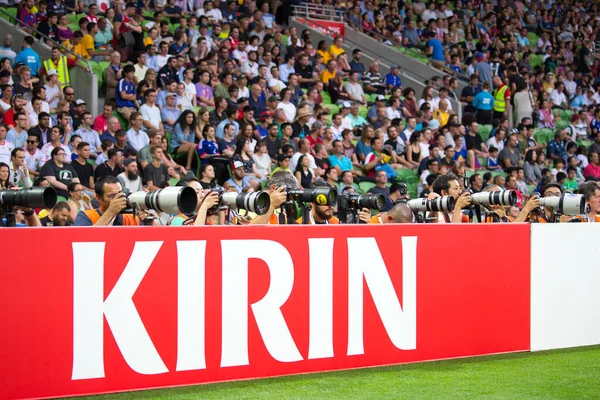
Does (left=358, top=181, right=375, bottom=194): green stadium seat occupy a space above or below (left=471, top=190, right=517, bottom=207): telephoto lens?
above

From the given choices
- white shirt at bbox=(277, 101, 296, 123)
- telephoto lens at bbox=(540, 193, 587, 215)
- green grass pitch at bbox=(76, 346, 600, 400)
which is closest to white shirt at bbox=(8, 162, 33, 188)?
white shirt at bbox=(277, 101, 296, 123)

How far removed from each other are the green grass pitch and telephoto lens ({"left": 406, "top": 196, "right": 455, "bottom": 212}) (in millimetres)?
1461

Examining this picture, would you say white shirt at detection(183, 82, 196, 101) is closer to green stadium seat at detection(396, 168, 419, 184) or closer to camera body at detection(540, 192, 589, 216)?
green stadium seat at detection(396, 168, 419, 184)

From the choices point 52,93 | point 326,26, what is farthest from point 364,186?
point 326,26

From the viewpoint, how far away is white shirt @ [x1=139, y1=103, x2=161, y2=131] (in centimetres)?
1385

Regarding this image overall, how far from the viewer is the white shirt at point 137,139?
13.1 m

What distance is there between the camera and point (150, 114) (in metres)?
13.9

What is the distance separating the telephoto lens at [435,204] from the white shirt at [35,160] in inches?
227

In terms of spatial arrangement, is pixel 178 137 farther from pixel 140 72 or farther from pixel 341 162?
pixel 341 162

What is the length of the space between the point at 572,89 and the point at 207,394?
758 inches

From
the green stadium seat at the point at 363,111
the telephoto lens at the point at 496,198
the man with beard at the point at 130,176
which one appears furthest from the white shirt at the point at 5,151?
the green stadium seat at the point at 363,111

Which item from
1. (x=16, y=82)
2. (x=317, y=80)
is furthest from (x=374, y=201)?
(x=317, y=80)

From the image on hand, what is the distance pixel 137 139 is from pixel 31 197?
25.5ft

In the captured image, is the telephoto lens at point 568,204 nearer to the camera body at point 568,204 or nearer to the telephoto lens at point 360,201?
the camera body at point 568,204
